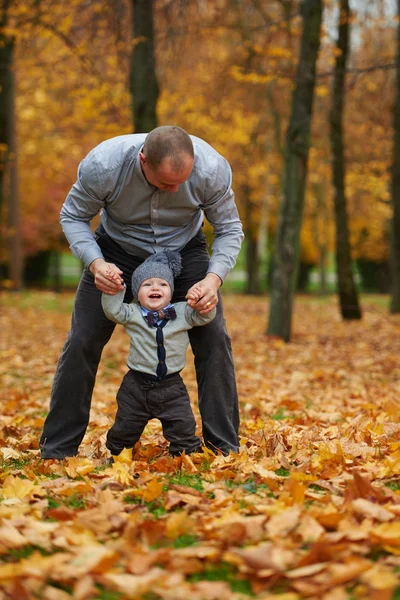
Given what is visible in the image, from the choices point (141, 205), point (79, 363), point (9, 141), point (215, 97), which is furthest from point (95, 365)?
point (215, 97)

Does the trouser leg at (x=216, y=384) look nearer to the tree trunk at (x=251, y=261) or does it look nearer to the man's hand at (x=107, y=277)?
the man's hand at (x=107, y=277)

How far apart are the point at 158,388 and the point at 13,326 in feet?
33.5

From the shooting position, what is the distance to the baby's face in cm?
411

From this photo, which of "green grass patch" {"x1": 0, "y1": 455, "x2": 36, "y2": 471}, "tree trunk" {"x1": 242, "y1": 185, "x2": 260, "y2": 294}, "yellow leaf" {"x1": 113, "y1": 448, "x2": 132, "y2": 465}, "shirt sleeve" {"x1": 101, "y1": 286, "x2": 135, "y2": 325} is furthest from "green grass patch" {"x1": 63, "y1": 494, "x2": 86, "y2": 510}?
"tree trunk" {"x1": 242, "y1": 185, "x2": 260, "y2": 294}

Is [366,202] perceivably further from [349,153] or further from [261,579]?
[261,579]

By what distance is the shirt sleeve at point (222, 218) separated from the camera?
13.6 feet

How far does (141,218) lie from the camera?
4.23 metres

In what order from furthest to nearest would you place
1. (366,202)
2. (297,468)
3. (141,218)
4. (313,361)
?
1. (366,202)
2. (313,361)
3. (141,218)
4. (297,468)

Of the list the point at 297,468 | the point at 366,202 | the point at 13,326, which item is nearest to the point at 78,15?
the point at 13,326

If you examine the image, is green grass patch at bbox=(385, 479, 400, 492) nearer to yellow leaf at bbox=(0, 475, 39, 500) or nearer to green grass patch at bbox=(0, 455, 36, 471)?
yellow leaf at bbox=(0, 475, 39, 500)

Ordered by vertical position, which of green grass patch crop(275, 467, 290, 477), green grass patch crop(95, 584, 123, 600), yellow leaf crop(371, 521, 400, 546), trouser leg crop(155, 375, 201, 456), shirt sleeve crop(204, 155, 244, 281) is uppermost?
shirt sleeve crop(204, 155, 244, 281)

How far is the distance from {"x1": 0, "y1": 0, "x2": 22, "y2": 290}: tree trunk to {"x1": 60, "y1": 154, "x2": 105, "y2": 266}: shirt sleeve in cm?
1062

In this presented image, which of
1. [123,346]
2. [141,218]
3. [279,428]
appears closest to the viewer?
[141,218]

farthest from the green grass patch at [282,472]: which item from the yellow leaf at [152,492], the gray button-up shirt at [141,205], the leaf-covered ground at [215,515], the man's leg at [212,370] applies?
the gray button-up shirt at [141,205]
